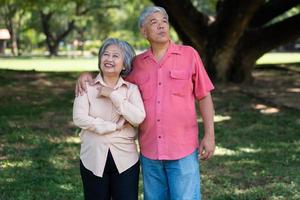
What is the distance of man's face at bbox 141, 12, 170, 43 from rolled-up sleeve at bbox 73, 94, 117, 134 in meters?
0.58

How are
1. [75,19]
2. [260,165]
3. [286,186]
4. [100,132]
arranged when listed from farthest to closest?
[75,19] → [260,165] → [286,186] → [100,132]

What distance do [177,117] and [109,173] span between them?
548 millimetres

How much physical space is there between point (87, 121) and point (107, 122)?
0.12 m

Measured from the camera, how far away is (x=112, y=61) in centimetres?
340

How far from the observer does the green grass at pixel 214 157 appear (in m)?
5.59

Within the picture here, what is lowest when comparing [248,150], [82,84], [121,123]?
[248,150]

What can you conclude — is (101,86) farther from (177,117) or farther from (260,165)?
(260,165)

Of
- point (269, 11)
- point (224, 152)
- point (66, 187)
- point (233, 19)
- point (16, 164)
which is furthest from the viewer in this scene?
point (269, 11)

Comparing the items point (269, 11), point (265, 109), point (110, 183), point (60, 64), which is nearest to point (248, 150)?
point (265, 109)

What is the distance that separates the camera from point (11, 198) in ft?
17.3

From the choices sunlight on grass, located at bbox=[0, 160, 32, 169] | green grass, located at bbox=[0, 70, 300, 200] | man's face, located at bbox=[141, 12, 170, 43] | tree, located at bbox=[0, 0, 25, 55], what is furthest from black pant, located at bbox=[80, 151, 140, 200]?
tree, located at bbox=[0, 0, 25, 55]

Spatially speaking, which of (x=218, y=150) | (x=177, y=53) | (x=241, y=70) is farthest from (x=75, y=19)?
(x=177, y=53)

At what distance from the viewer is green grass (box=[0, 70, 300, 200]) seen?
559cm

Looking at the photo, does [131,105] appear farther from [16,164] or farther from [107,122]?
[16,164]
